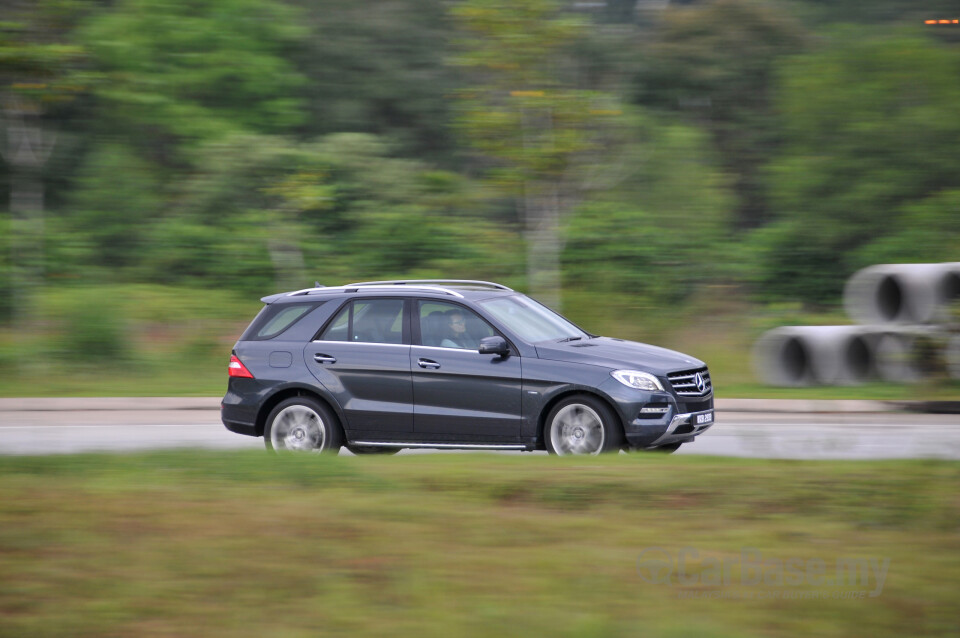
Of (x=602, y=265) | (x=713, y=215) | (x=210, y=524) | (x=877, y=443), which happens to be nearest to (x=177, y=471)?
(x=210, y=524)

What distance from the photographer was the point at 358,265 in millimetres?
22844

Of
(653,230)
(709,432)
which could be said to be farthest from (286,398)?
(653,230)

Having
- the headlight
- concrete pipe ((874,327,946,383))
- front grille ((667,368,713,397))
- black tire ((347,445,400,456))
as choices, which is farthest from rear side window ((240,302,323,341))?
concrete pipe ((874,327,946,383))

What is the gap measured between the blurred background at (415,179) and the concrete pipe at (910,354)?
27 cm

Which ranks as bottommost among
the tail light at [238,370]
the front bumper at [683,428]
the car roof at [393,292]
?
the front bumper at [683,428]

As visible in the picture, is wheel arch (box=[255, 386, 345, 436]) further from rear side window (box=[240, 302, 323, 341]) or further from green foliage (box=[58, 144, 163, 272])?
green foliage (box=[58, 144, 163, 272])

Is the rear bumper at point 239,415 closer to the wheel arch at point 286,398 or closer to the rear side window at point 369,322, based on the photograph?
the wheel arch at point 286,398

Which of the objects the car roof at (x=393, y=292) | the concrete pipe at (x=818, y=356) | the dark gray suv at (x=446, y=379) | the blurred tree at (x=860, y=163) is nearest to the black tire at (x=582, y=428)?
the dark gray suv at (x=446, y=379)

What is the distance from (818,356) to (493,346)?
7908mm

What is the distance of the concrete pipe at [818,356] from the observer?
15195 mm

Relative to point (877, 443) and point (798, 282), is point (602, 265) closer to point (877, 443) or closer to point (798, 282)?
point (798, 282)

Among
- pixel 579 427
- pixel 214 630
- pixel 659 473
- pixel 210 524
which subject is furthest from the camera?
pixel 579 427

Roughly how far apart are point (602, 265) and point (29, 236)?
41.3 feet

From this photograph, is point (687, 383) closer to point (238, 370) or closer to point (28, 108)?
point (238, 370)
